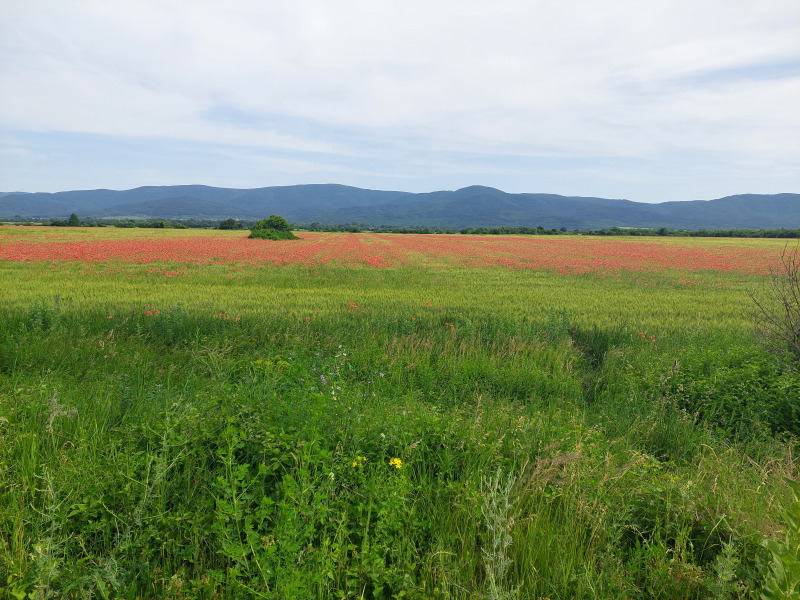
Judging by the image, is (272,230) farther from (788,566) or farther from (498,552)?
(788,566)

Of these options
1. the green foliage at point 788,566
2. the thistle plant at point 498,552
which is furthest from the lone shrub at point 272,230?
the green foliage at point 788,566

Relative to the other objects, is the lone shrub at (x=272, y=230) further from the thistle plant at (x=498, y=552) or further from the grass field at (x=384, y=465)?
the thistle plant at (x=498, y=552)

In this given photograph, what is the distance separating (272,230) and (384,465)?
172 feet

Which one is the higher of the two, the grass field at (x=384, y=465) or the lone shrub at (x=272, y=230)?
the lone shrub at (x=272, y=230)

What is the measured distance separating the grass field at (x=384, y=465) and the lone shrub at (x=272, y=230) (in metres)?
43.9

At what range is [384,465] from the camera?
3.39 m

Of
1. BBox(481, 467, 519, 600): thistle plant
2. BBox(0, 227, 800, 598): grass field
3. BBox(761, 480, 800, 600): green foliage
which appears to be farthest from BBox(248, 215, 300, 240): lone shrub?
BBox(761, 480, 800, 600): green foliage

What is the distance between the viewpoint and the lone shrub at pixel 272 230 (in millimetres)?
51562

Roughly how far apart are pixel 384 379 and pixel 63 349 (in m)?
5.34

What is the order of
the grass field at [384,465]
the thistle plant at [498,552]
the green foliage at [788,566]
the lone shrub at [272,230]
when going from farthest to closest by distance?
the lone shrub at [272,230]
the grass field at [384,465]
the thistle plant at [498,552]
the green foliage at [788,566]

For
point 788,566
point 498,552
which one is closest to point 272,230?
point 498,552

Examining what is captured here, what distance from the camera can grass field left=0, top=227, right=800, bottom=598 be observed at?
102 inches

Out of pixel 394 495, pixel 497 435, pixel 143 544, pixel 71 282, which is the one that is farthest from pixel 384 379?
pixel 71 282

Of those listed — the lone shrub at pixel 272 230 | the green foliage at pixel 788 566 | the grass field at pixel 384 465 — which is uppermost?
the lone shrub at pixel 272 230
